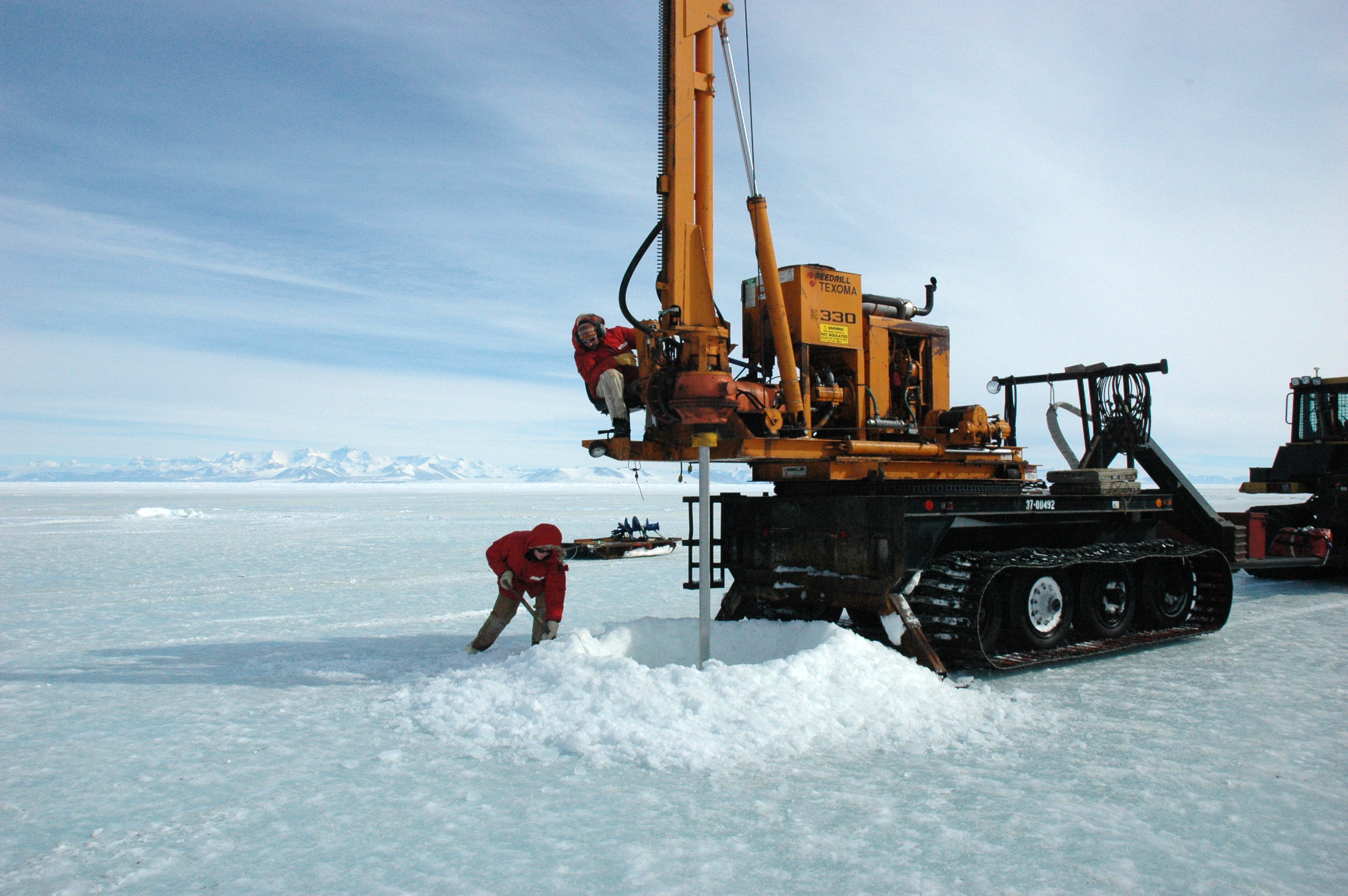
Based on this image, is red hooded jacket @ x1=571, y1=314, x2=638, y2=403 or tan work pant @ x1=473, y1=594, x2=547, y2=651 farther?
tan work pant @ x1=473, y1=594, x2=547, y2=651

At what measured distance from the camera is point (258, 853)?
411 centimetres

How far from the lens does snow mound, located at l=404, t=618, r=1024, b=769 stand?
17.8 ft

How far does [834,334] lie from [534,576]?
3.21 meters

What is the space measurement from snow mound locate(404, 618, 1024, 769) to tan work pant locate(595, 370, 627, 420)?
1730 millimetres

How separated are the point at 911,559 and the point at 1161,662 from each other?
2817 mm

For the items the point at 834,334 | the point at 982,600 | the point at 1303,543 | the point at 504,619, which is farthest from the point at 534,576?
the point at 1303,543

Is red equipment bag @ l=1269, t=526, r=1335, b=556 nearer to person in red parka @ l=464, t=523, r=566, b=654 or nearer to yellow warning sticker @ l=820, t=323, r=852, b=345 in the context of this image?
yellow warning sticker @ l=820, t=323, r=852, b=345

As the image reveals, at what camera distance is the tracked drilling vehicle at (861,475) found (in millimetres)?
6957

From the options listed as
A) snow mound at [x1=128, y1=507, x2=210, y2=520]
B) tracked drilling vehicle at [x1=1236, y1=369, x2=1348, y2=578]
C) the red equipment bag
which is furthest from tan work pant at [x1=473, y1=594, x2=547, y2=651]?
snow mound at [x1=128, y1=507, x2=210, y2=520]

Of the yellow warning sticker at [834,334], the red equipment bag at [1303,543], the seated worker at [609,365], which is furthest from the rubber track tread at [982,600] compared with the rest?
the red equipment bag at [1303,543]

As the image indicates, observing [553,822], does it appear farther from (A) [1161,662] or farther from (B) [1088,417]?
(B) [1088,417]

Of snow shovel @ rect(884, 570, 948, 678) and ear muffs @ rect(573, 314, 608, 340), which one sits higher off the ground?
ear muffs @ rect(573, 314, 608, 340)

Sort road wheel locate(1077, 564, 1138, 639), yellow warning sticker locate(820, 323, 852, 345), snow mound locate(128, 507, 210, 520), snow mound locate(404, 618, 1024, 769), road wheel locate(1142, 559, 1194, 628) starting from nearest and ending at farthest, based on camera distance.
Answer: snow mound locate(404, 618, 1024, 769) < yellow warning sticker locate(820, 323, 852, 345) < road wheel locate(1077, 564, 1138, 639) < road wheel locate(1142, 559, 1194, 628) < snow mound locate(128, 507, 210, 520)

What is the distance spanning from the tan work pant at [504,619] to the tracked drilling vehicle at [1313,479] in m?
11.0
